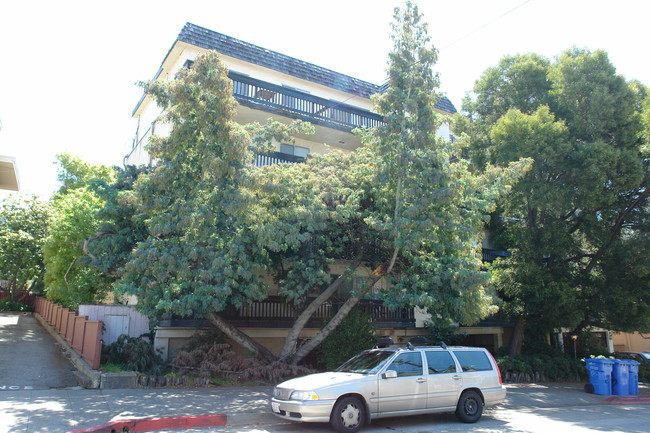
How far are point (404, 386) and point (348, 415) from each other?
1.34m

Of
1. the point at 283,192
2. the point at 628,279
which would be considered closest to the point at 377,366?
the point at 283,192

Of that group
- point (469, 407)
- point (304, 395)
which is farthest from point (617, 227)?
point (304, 395)

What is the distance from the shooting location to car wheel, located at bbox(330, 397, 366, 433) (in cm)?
813

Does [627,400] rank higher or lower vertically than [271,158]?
lower

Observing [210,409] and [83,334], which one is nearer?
[210,409]

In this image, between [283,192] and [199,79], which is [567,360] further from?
[199,79]

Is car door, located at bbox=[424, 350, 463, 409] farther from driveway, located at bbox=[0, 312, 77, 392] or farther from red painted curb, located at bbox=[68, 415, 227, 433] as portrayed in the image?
driveway, located at bbox=[0, 312, 77, 392]

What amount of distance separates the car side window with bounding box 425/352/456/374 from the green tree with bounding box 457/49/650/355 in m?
8.39

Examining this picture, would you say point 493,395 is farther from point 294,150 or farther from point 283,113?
point 294,150

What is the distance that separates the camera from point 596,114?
674 inches

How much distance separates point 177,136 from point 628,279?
16196 mm

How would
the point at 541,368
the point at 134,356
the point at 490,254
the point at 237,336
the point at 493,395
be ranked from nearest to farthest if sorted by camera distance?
the point at 493,395 < the point at 134,356 < the point at 237,336 < the point at 541,368 < the point at 490,254

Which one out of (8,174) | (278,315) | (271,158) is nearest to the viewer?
(8,174)

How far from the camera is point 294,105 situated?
706 inches
